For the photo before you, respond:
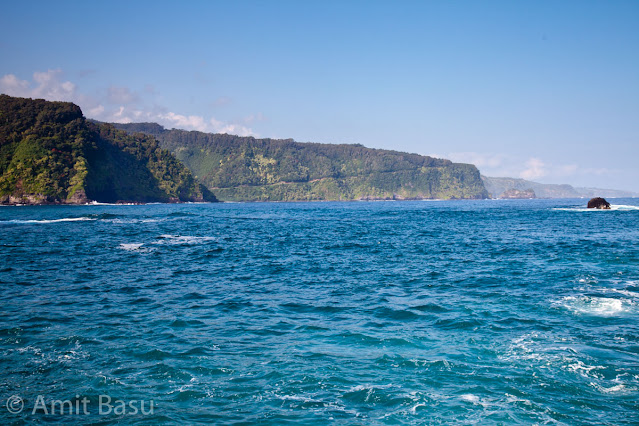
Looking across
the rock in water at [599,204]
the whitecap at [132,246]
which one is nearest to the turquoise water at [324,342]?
the whitecap at [132,246]

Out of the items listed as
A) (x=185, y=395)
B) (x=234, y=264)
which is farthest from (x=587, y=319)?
(x=234, y=264)

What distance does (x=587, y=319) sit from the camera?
60.8 feet

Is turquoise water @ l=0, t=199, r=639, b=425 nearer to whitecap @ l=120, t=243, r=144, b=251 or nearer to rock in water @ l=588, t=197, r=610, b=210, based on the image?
whitecap @ l=120, t=243, r=144, b=251

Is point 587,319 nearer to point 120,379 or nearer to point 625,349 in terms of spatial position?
point 625,349

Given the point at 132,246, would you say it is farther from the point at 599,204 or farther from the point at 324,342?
the point at 599,204

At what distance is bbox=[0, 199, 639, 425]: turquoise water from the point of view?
35.7 ft

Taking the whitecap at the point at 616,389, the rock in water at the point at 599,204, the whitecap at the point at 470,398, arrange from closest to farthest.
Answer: the whitecap at the point at 470,398
the whitecap at the point at 616,389
the rock in water at the point at 599,204

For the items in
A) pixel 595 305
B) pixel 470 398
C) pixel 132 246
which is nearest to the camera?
pixel 470 398

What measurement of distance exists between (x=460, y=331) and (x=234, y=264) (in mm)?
21964

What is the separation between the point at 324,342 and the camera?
15594 mm

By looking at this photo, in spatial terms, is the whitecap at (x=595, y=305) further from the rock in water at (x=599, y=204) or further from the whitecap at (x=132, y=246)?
the rock in water at (x=599, y=204)

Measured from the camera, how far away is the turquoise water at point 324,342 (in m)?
10.9

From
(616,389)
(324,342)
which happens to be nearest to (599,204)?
(616,389)

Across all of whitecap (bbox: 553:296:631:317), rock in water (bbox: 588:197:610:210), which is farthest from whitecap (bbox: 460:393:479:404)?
rock in water (bbox: 588:197:610:210)
